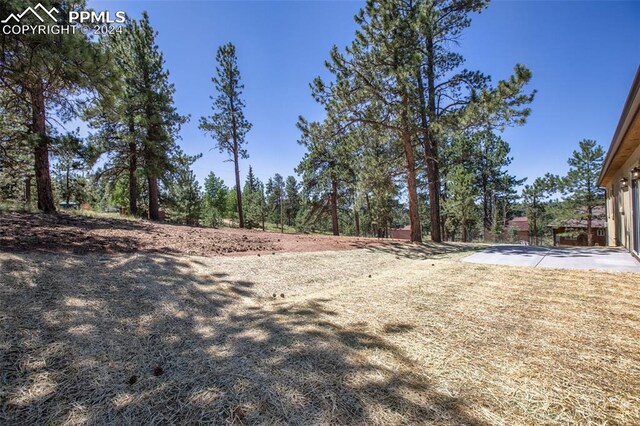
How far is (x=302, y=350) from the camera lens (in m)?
2.42

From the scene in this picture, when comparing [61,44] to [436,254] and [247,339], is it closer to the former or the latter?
[247,339]

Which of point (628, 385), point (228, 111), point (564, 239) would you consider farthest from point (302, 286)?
point (564, 239)

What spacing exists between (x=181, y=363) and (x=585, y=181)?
27.6 m

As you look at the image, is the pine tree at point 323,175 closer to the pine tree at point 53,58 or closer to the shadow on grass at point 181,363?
the pine tree at point 53,58

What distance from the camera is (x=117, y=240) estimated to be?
5820 mm

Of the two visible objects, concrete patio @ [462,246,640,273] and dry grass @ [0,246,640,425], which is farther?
concrete patio @ [462,246,640,273]

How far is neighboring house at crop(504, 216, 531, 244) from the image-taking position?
30.1m

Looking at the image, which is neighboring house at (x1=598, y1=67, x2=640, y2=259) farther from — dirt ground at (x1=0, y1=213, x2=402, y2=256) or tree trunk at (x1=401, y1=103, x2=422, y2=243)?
dirt ground at (x1=0, y1=213, x2=402, y2=256)

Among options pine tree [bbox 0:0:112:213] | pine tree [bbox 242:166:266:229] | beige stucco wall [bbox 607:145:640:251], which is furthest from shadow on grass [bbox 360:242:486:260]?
pine tree [bbox 242:166:266:229]

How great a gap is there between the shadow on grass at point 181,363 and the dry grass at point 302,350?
12 mm

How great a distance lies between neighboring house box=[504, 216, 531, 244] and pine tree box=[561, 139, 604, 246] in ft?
28.9

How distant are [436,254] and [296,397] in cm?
717

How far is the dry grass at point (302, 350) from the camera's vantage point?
1.73 meters

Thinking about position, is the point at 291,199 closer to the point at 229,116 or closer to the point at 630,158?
the point at 229,116
